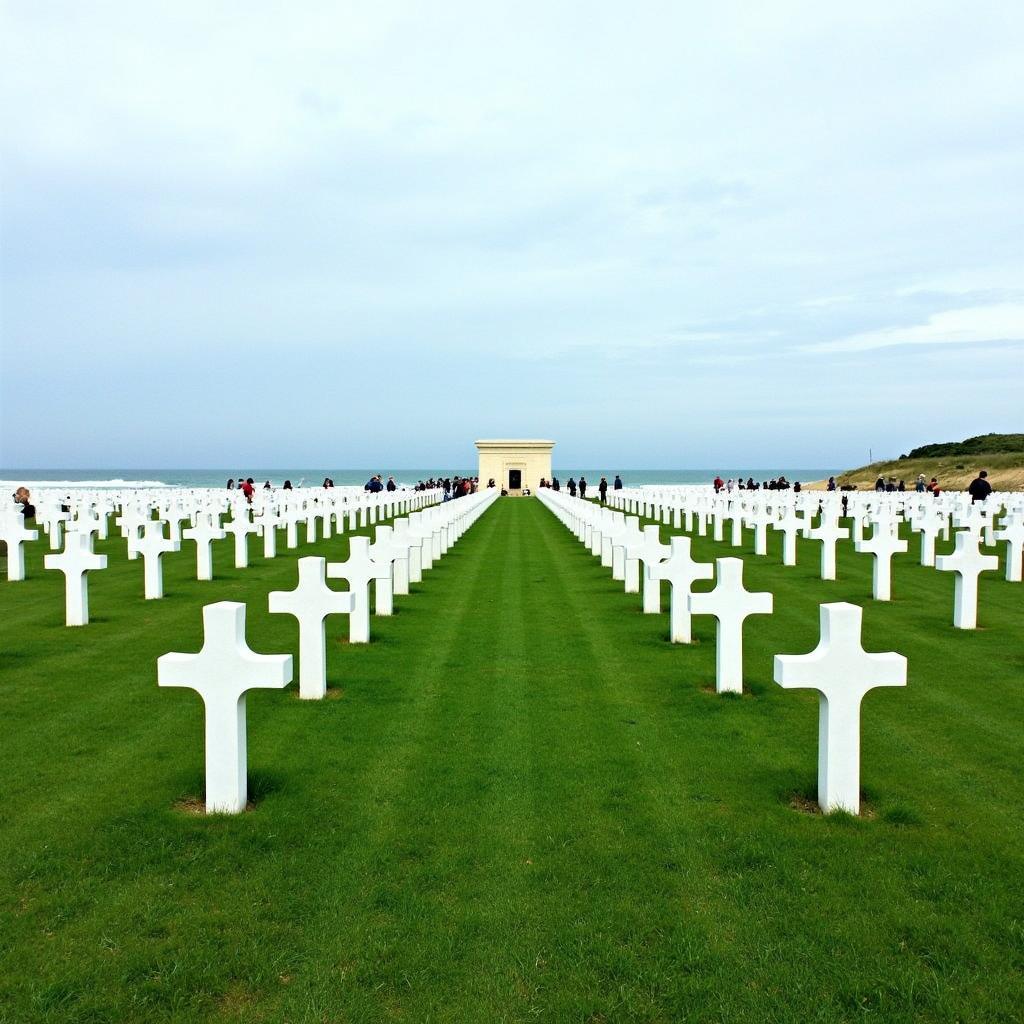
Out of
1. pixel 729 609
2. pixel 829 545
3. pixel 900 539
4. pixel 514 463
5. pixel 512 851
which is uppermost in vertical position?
pixel 514 463

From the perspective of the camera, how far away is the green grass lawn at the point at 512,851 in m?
3.29

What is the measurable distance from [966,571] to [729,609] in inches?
170

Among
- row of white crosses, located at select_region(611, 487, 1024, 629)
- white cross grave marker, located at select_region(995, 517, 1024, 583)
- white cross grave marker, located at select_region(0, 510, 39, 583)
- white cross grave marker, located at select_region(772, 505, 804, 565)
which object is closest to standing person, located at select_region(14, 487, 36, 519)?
white cross grave marker, located at select_region(0, 510, 39, 583)

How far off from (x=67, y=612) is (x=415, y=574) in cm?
511

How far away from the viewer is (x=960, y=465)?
2368 inches

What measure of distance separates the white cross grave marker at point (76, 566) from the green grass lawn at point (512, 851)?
1.97m

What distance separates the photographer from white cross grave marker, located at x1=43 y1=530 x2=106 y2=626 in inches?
401

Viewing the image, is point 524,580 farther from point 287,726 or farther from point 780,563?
point 287,726

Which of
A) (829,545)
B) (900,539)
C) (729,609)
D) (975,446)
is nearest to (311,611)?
(729,609)

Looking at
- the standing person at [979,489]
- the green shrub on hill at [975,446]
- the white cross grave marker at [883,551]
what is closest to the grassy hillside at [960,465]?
the green shrub on hill at [975,446]

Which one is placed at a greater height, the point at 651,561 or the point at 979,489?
the point at 979,489

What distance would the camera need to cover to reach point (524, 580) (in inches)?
574

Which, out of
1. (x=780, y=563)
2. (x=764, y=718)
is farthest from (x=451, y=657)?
(x=780, y=563)

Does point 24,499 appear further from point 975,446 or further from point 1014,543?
point 975,446
